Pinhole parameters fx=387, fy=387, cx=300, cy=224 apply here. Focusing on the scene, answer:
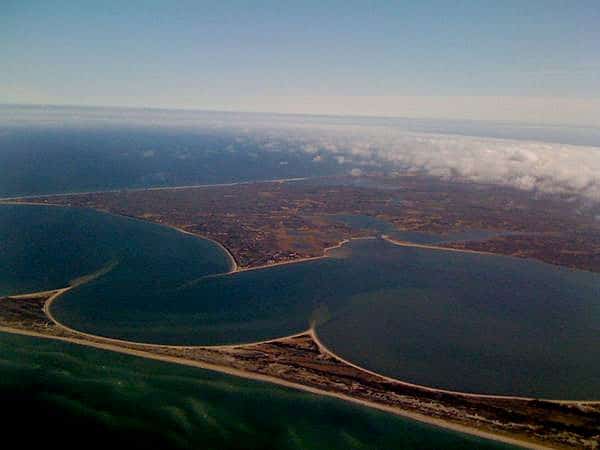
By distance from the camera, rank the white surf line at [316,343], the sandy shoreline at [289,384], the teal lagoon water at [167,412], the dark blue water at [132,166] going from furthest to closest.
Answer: the dark blue water at [132,166], the white surf line at [316,343], the sandy shoreline at [289,384], the teal lagoon water at [167,412]

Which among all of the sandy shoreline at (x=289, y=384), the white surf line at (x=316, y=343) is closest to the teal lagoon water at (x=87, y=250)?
the white surf line at (x=316, y=343)

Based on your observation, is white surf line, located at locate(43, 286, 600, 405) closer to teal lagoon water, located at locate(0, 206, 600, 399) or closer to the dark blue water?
teal lagoon water, located at locate(0, 206, 600, 399)

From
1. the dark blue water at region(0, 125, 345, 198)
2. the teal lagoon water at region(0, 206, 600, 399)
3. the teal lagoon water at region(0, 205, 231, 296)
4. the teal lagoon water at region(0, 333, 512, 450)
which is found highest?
the dark blue water at region(0, 125, 345, 198)

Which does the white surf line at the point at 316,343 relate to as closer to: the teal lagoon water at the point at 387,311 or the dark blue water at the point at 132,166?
the teal lagoon water at the point at 387,311

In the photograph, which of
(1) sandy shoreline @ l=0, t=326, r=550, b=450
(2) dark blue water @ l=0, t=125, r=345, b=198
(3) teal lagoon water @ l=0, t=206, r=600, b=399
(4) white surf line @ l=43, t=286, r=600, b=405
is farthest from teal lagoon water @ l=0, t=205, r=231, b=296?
(2) dark blue water @ l=0, t=125, r=345, b=198

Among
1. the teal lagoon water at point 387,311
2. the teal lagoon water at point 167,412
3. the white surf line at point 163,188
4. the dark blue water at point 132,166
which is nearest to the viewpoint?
the teal lagoon water at point 167,412

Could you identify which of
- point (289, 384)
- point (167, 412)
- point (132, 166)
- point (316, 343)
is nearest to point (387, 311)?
point (316, 343)

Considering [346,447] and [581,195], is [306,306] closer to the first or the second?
[346,447]
